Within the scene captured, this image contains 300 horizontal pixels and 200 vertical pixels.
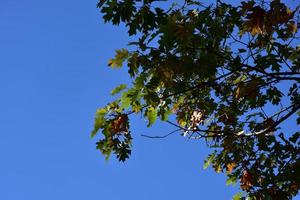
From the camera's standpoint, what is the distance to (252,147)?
7.95m

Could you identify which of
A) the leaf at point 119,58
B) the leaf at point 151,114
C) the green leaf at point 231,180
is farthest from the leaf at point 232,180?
the leaf at point 119,58

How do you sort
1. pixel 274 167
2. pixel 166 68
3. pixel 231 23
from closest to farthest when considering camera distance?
1. pixel 166 68
2. pixel 231 23
3. pixel 274 167

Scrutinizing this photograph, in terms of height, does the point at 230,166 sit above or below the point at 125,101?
above

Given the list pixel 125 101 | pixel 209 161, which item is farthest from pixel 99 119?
pixel 209 161

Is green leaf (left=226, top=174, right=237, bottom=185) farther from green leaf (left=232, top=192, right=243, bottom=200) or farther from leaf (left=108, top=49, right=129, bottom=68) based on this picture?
leaf (left=108, top=49, right=129, bottom=68)

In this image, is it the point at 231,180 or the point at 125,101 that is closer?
the point at 125,101

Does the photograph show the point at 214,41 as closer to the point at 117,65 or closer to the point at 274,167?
the point at 117,65

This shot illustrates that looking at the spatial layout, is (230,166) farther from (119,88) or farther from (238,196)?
(119,88)

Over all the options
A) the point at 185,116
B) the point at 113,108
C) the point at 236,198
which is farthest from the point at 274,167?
the point at 113,108

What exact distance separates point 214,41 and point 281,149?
9.64 feet

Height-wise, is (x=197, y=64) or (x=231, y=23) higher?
(x=231, y=23)

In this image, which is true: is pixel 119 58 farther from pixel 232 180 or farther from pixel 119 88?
pixel 232 180

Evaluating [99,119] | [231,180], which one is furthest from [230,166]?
[99,119]

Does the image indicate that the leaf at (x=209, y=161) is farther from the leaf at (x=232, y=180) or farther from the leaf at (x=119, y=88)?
the leaf at (x=119, y=88)
